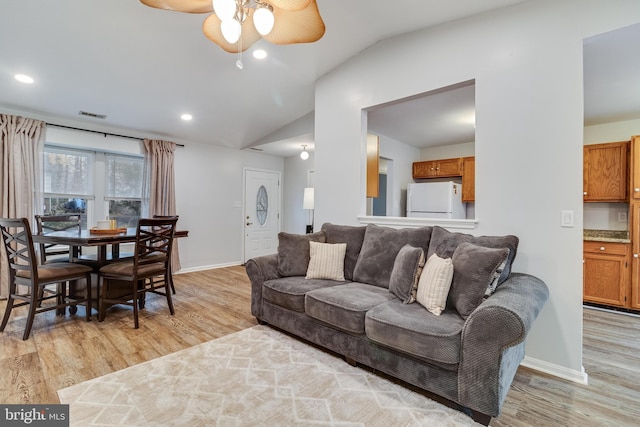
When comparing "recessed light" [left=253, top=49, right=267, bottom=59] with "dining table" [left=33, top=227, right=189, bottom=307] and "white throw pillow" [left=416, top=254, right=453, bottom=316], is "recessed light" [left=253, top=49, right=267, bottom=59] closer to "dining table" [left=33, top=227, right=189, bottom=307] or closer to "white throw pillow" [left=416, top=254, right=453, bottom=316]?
"dining table" [left=33, top=227, right=189, bottom=307]

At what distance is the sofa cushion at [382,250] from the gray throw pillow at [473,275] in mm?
545

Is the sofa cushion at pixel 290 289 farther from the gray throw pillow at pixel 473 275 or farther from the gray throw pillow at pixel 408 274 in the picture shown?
the gray throw pillow at pixel 473 275

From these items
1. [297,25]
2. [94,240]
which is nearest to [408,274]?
[297,25]

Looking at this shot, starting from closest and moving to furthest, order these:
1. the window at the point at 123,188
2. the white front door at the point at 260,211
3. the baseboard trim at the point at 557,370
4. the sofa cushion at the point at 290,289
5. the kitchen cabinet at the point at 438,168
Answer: the baseboard trim at the point at 557,370
the sofa cushion at the point at 290,289
the window at the point at 123,188
the kitchen cabinet at the point at 438,168
the white front door at the point at 260,211

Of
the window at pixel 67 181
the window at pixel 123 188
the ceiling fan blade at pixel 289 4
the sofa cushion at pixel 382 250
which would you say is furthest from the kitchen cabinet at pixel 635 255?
the window at pixel 67 181

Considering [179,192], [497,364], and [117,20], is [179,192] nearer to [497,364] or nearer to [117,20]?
[117,20]

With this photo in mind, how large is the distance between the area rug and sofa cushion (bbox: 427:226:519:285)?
0.99 meters

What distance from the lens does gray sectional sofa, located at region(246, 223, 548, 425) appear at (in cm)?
154

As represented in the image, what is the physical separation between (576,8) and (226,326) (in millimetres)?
3711

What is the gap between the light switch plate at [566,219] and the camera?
2.05 m

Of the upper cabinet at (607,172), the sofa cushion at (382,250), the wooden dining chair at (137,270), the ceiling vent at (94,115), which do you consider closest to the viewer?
the sofa cushion at (382,250)

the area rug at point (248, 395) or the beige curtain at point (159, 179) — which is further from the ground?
the beige curtain at point (159, 179)

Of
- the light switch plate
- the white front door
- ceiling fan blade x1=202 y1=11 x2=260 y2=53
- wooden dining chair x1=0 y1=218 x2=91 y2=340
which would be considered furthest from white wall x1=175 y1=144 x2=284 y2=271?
the light switch plate

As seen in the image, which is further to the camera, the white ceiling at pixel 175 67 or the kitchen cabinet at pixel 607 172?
the kitchen cabinet at pixel 607 172
